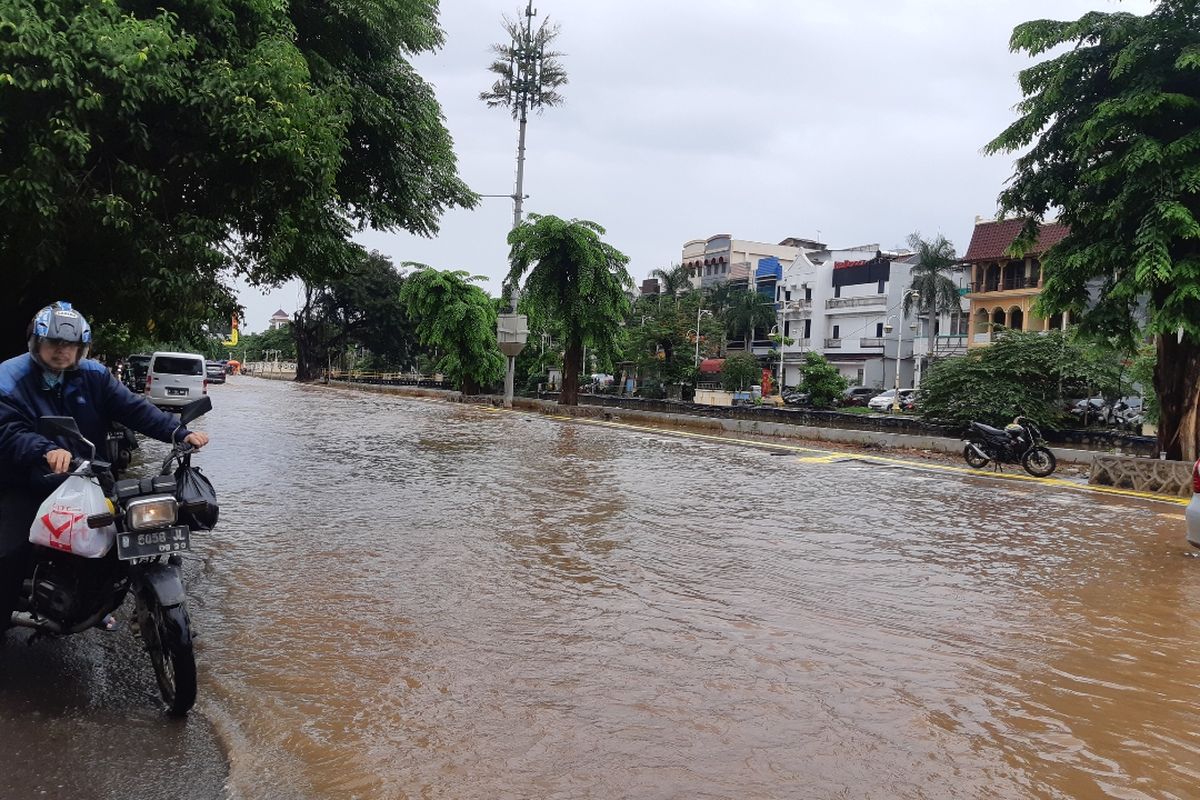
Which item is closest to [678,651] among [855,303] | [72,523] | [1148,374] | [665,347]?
[72,523]

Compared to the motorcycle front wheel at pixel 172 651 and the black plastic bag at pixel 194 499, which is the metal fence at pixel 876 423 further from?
the motorcycle front wheel at pixel 172 651

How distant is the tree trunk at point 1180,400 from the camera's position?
1644 centimetres

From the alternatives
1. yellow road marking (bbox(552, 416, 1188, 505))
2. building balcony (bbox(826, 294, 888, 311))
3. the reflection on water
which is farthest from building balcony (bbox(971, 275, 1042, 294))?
the reflection on water

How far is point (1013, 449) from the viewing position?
57.7 ft

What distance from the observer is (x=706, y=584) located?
6.91 meters

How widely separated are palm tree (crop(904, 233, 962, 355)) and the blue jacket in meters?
53.7

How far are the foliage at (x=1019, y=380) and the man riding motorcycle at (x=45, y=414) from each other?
21.9 meters

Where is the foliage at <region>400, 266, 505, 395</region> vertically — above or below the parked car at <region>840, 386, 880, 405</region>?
above

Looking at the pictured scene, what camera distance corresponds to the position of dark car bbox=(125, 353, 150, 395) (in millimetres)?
30703

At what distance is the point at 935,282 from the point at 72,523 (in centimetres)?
5570

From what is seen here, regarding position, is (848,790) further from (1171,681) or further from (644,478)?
(644,478)

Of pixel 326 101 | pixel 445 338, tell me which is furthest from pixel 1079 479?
pixel 445 338

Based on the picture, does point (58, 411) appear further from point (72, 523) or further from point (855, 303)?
point (855, 303)

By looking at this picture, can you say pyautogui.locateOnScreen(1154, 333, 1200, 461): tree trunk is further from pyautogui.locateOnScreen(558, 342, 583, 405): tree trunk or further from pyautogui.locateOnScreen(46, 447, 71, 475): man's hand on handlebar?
pyautogui.locateOnScreen(558, 342, 583, 405): tree trunk
